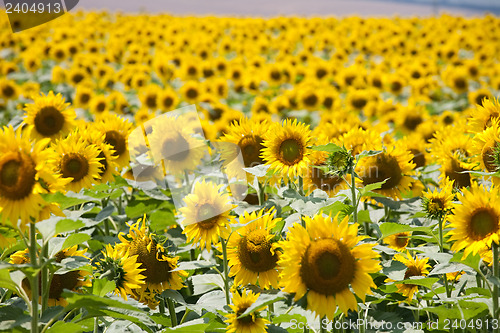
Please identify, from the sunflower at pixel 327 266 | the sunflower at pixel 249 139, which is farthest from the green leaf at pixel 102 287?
the sunflower at pixel 249 139

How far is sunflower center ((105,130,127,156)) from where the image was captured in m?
3.34

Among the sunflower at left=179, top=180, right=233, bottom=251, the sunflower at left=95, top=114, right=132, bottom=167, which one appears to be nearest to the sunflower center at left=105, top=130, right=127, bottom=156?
the sunflower at left=95, top=114, right=132, bottom=167

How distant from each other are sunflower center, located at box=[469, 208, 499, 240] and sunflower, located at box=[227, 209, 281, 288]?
29.6 inches

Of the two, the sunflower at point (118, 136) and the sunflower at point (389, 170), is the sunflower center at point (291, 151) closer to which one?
the sunflower at point (389, 170)

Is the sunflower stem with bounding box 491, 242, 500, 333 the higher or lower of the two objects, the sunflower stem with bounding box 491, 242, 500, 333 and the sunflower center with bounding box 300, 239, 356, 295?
the lower

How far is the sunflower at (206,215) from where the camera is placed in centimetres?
221

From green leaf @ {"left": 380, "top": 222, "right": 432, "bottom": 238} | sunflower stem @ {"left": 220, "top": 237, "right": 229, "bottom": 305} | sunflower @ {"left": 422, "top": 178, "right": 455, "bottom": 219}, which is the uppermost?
sunflower @ {"left": 422, "top": 178, "right": 455, "bottom": 219}

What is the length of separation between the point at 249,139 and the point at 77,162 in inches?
34.6

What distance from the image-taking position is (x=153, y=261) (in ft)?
7.48

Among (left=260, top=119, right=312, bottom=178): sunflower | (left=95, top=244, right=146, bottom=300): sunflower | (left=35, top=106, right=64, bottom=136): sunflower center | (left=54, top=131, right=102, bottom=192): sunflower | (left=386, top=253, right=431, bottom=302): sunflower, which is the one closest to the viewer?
(left=95, top=244, right=146, bottom=300): sunflower

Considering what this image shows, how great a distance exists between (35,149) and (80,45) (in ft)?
26.2

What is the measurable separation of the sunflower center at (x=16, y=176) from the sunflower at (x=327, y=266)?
34.0 inches

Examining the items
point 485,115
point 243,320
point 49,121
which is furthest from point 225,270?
point 49,121

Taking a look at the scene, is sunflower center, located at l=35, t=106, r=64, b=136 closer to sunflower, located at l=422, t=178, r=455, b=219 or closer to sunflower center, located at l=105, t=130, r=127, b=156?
sunflower center, located at l=105, t=130, r=127, b=156
